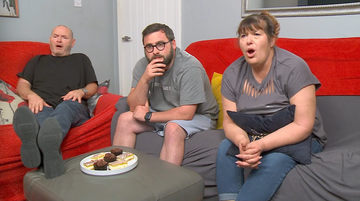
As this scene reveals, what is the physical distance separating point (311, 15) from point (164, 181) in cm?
169

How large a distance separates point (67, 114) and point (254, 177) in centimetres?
125

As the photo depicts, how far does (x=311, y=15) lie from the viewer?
221cm

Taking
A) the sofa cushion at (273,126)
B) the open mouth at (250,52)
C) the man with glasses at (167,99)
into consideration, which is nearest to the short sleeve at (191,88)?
the man with glasses at (167,99)

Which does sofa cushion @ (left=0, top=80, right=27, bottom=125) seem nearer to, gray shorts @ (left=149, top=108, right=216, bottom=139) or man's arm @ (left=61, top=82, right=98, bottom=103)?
man's arm @ (left=61, top=82, right=98, bottom=103)

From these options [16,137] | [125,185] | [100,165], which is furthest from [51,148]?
[16,137]

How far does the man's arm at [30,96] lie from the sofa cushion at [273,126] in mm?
1348

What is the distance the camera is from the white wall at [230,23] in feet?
6.95


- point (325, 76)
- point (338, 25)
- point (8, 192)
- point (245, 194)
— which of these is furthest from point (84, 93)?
point (338, 25)

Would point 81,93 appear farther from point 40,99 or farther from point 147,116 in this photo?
point 147,116

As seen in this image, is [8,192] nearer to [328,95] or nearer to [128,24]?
[328,95]

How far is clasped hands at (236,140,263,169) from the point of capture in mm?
1261

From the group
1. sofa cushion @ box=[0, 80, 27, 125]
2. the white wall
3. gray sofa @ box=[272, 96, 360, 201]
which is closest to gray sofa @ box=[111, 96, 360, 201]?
gray sofa @ box=[272, 96, 360, 201]

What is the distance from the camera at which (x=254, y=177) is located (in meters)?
1.29

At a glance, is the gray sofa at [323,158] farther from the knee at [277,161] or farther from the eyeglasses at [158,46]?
the eyeglasses at [158,46]
